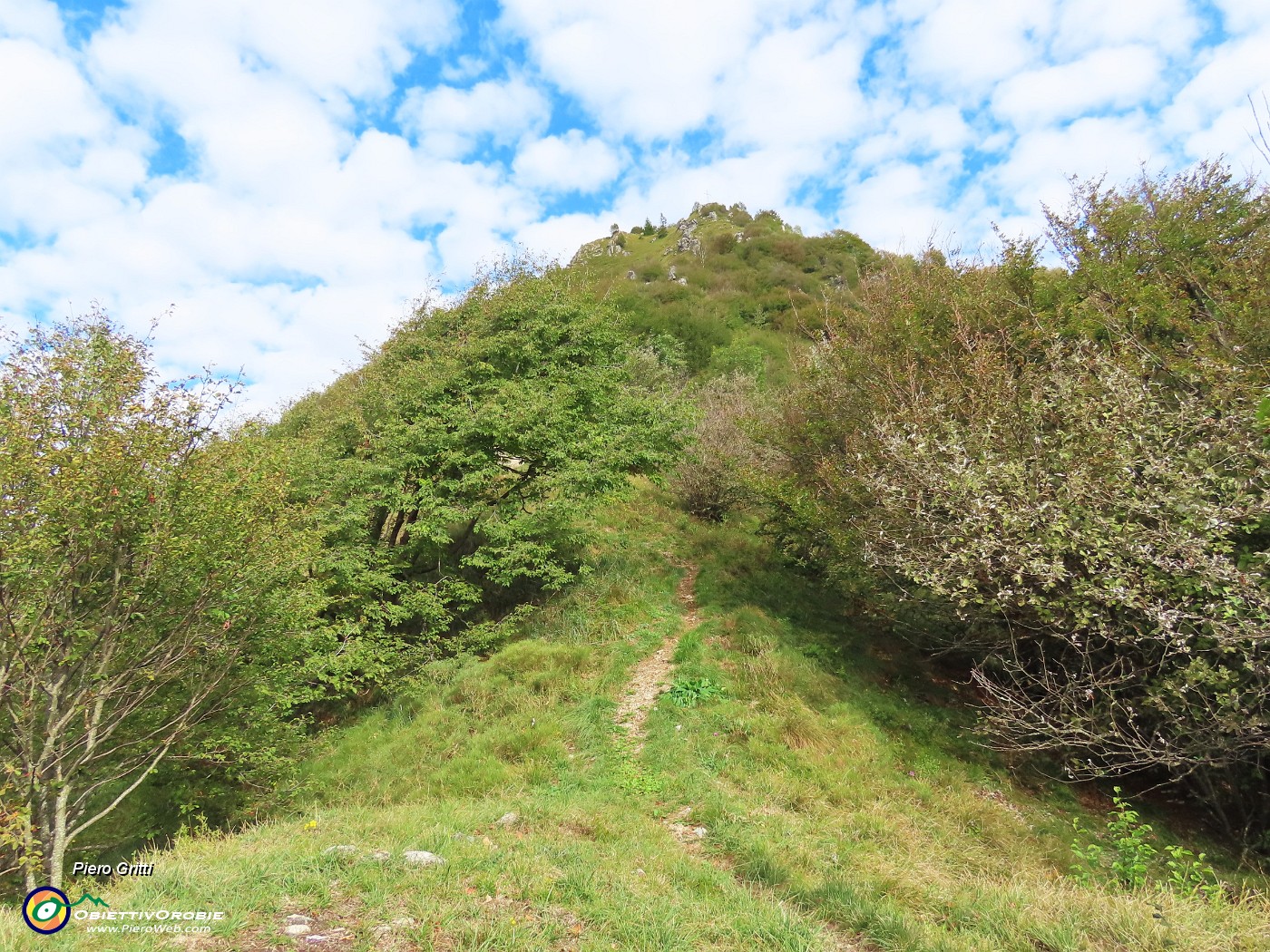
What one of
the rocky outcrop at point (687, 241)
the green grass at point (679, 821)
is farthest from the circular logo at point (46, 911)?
the rocky outcrop at point (687, 241)

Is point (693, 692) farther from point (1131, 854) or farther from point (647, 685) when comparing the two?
point (1131, 854)

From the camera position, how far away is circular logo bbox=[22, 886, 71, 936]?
13.4 feet

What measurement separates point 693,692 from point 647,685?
105cm

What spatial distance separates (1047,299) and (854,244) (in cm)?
5790

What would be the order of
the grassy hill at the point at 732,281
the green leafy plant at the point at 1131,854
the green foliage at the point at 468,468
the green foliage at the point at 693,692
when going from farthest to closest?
the grassy hill at the point at 732,281
the green foliage at the point at 468,468
the green foliage at the point at 693,692
the green leafy plant at the point at 1131,854

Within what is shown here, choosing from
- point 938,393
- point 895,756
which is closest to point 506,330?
point 938,393

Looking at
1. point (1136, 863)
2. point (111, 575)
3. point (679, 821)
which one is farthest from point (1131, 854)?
point (111, 575)

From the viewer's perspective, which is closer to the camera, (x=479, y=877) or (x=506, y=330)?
(x=479, y=877)

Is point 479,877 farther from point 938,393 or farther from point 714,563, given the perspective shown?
point 714,563

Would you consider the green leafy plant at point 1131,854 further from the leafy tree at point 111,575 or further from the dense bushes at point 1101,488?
the leafy tree at point 111,575

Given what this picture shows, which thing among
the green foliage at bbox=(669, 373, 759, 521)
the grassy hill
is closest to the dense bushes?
the green foliage at bbox=(669, 373, 759, 521)

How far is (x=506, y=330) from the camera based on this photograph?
54.1 ft

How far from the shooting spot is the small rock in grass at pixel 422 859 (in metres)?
5.14
